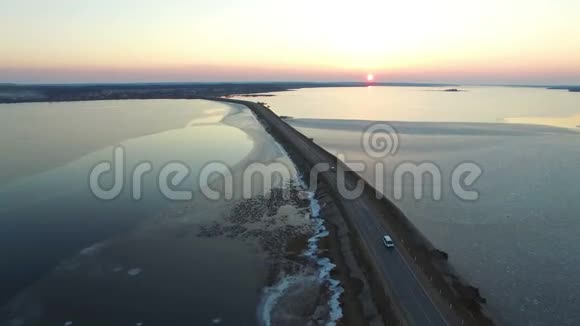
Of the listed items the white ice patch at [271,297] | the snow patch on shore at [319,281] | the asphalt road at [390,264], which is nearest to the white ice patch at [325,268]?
the snow patch on shore at [319,281]

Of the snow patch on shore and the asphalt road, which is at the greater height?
the asphalt road

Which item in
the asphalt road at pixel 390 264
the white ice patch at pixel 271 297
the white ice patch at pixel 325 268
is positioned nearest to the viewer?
the asphalt road at pixel 390 264

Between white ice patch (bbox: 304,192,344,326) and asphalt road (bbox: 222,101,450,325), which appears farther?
white ice patch (bbox: 304,192,344,326)

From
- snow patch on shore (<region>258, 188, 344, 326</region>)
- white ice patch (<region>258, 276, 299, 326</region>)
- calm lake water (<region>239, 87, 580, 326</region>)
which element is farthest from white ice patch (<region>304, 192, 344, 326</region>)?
calm lake water (<region>239, 87, 580, 326</region>)

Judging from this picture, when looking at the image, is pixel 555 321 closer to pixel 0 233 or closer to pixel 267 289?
pixel 267 289

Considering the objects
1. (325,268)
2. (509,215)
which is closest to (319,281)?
(325,268)

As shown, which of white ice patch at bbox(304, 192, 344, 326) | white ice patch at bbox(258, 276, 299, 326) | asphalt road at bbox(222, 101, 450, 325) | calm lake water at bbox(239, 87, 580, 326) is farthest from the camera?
calm lake water at bbox(239, 87, 580, 326)

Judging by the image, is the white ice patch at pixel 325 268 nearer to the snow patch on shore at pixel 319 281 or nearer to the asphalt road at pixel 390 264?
the snow patch on shore at pixel 319 281

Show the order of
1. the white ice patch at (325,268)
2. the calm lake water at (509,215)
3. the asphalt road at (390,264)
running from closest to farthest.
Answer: the asphalt road at (390,264), the white ice patch at (325,268), the calm lake water at (509,215)

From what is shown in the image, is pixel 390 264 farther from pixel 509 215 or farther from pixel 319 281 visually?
pixel 509 215

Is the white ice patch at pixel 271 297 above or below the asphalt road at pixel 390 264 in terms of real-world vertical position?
below

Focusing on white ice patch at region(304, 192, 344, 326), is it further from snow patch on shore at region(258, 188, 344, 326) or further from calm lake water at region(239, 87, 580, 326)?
calm lake water at region(239, 87, 580, 326)
